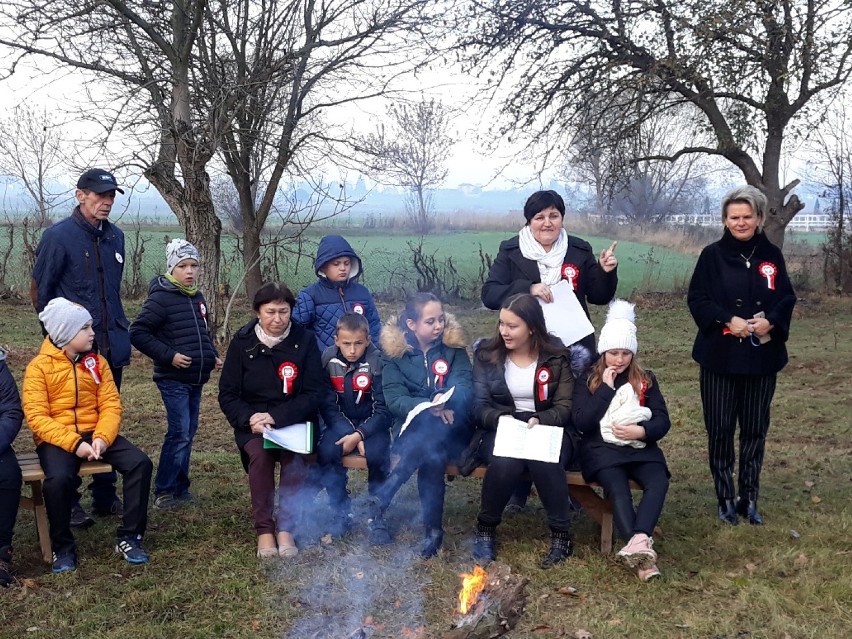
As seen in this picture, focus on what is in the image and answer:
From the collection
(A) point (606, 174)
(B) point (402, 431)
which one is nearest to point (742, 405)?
(B) point (402, 431)

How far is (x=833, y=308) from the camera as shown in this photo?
15.6 metres

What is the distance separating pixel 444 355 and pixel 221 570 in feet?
5.47

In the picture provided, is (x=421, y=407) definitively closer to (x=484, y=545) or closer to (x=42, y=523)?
(x=484, y=545)

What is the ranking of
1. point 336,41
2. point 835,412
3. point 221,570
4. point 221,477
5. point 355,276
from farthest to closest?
point 336,41 → point 835,412 → point 221,477 → point 355,276 → point 221,570

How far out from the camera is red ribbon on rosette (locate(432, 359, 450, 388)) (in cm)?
461

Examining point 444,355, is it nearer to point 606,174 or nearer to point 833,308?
point 606,174

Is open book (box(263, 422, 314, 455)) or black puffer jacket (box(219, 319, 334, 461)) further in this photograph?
black puffer jacket (box(219, 319, 334, 461))

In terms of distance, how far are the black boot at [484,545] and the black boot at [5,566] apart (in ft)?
7.66

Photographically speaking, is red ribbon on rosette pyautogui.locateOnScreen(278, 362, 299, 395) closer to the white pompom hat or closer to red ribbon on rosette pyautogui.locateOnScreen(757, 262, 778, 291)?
the white pompom hat

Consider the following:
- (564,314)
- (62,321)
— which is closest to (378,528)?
(564,314)

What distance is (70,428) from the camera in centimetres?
429

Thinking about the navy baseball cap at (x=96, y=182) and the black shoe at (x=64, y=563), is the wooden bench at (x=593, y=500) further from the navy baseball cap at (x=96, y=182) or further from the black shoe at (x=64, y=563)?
the navy baseball cap at (x=96, y=182)

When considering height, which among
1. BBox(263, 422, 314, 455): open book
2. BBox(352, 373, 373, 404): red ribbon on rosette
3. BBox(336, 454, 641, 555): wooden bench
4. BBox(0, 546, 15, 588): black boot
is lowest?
BBox(0, 546, 15, 588): black boot

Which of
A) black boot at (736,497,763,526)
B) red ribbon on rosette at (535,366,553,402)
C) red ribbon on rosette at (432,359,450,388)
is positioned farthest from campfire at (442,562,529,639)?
black boot at (736,497,763,526)
